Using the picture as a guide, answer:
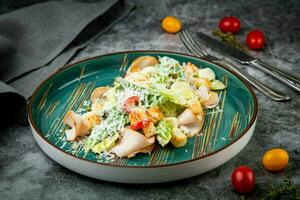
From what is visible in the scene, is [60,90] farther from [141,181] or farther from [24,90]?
[141,181]

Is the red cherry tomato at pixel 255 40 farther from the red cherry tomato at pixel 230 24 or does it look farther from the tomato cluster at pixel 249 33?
the red cherry tomato at pixel 230 24

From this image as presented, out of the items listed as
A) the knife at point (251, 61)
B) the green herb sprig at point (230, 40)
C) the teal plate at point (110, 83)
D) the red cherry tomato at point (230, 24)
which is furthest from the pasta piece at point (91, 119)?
the red cherry tomato at point (230, 24)

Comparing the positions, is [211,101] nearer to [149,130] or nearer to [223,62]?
[149,130]

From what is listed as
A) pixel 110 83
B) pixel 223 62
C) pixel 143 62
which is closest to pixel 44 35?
pixel 110 83

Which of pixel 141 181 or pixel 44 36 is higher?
pixel 141 181

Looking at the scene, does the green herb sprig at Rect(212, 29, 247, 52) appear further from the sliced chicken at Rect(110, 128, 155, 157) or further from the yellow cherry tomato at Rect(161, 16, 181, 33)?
the sliced chicken at Rect(110, 128, 155, 157)

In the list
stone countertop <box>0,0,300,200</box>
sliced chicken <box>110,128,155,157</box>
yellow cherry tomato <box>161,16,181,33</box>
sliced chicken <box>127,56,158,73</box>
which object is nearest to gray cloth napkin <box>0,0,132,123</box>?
stone countertop <box>0,0,300,200</box>

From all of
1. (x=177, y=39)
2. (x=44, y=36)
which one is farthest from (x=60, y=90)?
(x=177, y=39)
